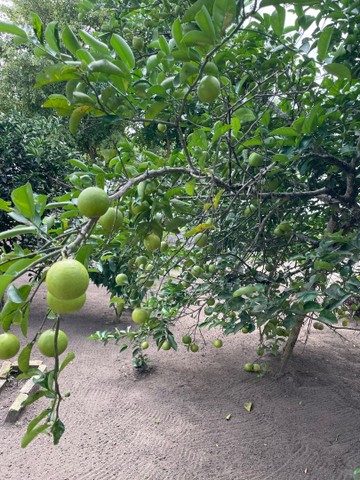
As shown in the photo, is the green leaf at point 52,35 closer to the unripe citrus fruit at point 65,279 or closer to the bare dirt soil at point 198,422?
the unripe citrus fruit at point 65,279

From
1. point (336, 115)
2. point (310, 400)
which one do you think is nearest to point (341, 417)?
point (310, 400)

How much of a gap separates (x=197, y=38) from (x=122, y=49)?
0.82 feet

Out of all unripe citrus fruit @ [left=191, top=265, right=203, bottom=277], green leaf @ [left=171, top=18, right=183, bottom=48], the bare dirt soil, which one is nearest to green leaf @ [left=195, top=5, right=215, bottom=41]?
green leaf @ [left=171, top=18, right=183, bottom=48]

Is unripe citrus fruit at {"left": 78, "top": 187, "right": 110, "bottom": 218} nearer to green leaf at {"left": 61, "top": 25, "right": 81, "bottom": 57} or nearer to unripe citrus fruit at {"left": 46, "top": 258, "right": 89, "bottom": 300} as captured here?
unripe citrus fruit at {"left": 46, "top": 258, "right": 89, "bottom": 300}

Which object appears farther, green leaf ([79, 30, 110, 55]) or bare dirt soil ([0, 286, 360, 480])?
bare dirt soil ([0, 286, 360, 480])

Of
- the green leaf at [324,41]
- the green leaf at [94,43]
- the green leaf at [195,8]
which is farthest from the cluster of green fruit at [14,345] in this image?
the green leaf at [324,41]

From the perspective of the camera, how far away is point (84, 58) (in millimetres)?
844

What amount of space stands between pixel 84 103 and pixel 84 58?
0.36ft

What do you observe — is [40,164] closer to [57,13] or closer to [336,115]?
[336,115]

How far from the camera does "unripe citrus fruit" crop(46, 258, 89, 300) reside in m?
0.58

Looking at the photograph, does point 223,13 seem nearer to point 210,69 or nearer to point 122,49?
point 210,69

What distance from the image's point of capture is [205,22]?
762 millimetres

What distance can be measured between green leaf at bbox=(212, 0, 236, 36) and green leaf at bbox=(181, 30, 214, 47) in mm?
29

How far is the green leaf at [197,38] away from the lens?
785 mm
